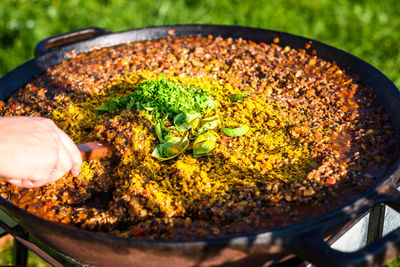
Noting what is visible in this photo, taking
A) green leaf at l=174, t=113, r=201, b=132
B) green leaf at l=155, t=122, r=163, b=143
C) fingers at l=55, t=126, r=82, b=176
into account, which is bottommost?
fingers at l=55, t=126, r=82, b=176

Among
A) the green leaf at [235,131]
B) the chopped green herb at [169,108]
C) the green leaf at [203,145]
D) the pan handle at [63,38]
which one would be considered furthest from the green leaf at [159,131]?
the pan handle at [63,38]

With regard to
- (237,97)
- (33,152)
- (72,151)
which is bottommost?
(33,152)

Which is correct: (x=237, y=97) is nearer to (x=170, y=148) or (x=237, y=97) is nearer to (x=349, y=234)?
(x=170, y=148)

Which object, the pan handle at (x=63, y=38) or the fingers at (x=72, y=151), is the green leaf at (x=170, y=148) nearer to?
the fingers at (x=72, y=151)

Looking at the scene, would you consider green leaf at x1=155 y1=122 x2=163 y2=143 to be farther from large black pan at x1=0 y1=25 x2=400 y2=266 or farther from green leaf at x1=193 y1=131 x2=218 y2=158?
large black pan at x1=0 y1=25 x2=400 y2=266

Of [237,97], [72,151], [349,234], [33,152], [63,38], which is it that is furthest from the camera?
[63,38]

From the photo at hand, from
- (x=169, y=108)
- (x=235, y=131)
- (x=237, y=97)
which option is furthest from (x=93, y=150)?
(x=237, y=97)

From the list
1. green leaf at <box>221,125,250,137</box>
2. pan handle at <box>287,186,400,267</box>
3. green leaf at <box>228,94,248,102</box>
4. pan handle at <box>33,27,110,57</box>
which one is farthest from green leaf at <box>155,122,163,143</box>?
pan handle at <box>33,27,110,57</box>
